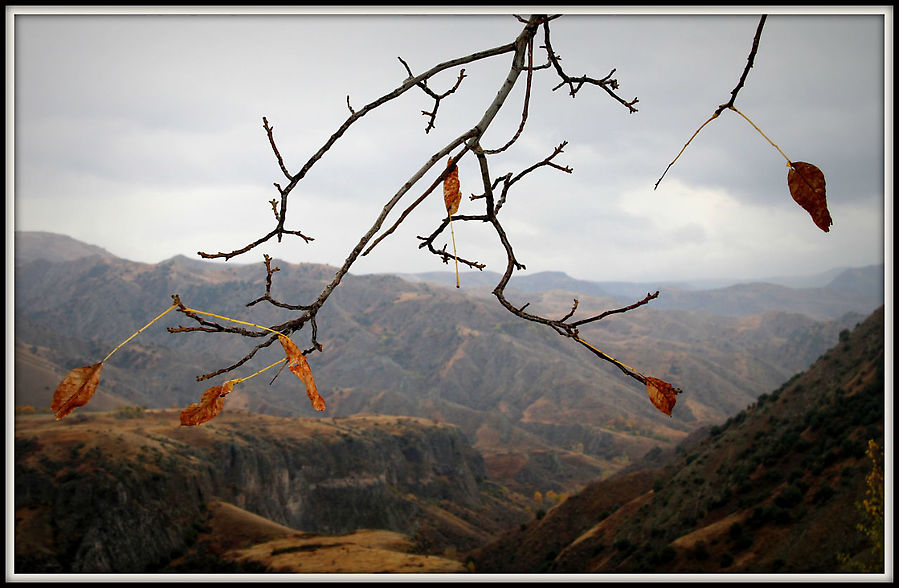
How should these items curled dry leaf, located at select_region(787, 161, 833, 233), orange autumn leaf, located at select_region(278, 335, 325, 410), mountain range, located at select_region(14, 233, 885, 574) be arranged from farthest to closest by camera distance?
mountain range, located at select_region(14, 233, 885, 574) < curled dry leaf, located at select_region(787, 161, 833, 233) < orange autumn leaf, located at select_region(278, 335, 325, 410)

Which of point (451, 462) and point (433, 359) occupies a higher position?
point (433, 359)

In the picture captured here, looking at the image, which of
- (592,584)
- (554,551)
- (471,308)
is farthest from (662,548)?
(471,308)

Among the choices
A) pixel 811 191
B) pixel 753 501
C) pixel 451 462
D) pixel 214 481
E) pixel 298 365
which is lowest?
pixel 451 462

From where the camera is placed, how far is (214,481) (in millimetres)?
43844

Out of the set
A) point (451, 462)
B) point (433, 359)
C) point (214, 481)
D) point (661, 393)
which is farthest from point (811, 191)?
point (433, 359)

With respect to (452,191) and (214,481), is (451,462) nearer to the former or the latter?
(214,481)

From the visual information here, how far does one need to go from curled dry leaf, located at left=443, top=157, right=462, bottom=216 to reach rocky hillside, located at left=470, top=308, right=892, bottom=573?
18319mm

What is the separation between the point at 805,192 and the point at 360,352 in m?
133

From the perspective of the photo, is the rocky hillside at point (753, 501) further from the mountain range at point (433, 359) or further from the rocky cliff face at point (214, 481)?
the mountain range at point (433, 359)

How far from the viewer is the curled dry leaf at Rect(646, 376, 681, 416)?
1216 millimetres

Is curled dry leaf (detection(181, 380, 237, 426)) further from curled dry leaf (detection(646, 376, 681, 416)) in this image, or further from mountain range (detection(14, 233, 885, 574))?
mountain range (detection(14, 233, 885, 574))

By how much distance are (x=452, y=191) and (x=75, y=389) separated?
90 centimetres

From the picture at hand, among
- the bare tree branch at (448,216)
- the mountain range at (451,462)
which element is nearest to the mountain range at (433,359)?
the mountain range at (451,462)

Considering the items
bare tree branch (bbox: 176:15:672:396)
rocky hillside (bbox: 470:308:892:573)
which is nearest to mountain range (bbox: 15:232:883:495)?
rocky hillside (bbox: 470:308:892:573)
